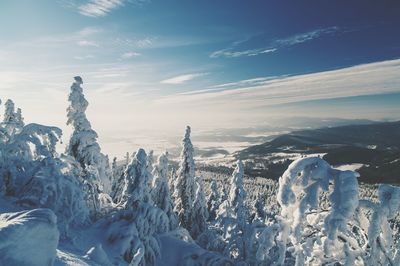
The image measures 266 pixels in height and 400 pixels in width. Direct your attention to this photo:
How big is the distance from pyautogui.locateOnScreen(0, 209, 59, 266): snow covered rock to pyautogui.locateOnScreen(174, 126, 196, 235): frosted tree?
99.3ft

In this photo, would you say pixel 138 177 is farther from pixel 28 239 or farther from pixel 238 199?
pixel 28 239

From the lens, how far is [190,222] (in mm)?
38844

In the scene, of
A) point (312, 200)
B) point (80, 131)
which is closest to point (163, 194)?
point (80, 131)

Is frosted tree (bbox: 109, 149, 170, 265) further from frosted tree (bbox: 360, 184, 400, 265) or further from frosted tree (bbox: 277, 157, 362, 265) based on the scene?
frosted tree (bbox: 360, 184, 400, 265)

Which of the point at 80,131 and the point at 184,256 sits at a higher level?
the point at 80,131

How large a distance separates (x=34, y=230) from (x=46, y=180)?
8.37 meters

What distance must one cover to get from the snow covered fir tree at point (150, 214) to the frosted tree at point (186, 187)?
121mm

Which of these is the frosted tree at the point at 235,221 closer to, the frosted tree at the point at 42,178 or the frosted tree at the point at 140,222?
the frosted tree at the point at 140,222

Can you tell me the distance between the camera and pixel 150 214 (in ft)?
62.7

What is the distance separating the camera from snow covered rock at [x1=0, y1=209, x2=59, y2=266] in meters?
6.08

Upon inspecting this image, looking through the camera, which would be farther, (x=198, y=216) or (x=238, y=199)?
(x=198, y=216)

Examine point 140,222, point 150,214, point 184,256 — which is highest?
point 150,214

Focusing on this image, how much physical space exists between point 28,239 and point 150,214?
42.8 feet

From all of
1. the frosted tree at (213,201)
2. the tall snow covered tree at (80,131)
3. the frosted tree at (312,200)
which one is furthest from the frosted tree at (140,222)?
the frosted tree at (213,201)
